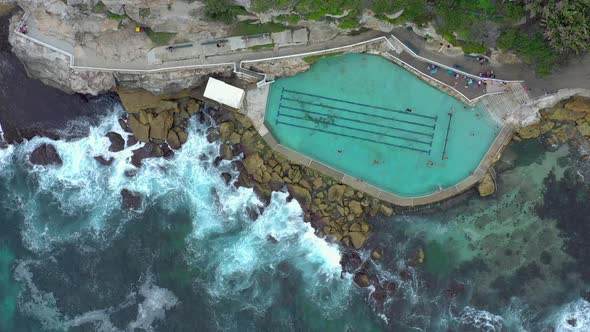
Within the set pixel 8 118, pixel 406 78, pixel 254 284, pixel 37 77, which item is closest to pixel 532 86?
pixel 406 78

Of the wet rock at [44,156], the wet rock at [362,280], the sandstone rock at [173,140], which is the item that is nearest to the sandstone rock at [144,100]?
the sandstone rock at [173,140]

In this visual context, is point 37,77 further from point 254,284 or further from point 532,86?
point 532,86

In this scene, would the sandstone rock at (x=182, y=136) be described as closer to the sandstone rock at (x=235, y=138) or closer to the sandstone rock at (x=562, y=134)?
the sandstone rock at (x=235, y=138)

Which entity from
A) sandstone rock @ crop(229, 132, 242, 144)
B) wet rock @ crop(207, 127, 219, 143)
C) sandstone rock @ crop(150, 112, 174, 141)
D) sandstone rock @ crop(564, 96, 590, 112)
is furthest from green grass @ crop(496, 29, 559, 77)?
sandstone rock @ crop(150, 112, 174, 141)

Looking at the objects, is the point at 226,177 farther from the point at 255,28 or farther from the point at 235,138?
the point at 255,28

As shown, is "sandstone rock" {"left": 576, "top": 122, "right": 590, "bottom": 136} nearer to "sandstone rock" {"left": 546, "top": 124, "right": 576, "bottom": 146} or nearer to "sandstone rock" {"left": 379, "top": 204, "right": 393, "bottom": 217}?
"sandstone rock" {"left": 546, "top": 124, "right": 576, "bottom": 146}

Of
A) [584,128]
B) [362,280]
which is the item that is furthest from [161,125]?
[584,128]
